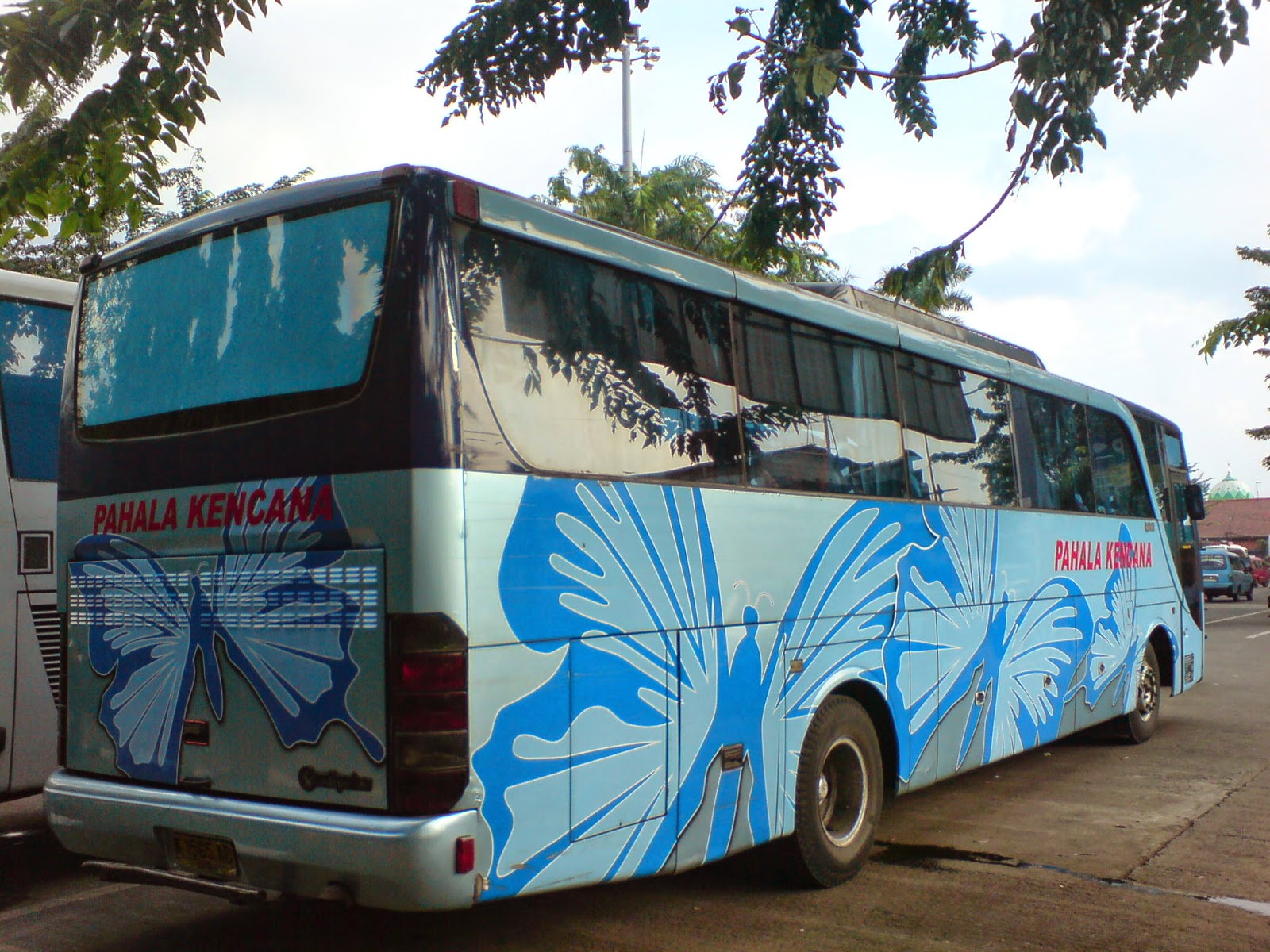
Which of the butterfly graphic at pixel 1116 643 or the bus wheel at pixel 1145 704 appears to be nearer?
the butterfly graphic at pixel 1116 643

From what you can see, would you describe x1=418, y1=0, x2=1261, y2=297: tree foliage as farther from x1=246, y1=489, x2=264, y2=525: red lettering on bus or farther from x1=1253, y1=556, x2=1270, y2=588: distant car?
x1=1253, y1=556, x2=1270, y2=588: distant car

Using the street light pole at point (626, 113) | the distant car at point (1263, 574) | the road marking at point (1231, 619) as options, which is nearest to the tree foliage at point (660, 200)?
the street light pole at point (626, 113)

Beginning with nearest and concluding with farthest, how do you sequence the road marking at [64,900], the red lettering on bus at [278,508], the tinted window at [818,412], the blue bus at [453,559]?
the blue bus at [453,559] < the red lettering on bus at [278,508] < the road marking at [64,900] < the tinted window at [818,412]

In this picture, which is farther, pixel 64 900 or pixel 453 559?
pixel 64 900

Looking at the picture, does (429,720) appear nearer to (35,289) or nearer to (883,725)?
(883,725)

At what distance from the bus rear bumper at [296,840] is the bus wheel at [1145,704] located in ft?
25.9

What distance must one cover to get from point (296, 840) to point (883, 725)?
11.1 ft

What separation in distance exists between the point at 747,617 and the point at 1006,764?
495 centimetres

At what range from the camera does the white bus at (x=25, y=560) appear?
6.11 m

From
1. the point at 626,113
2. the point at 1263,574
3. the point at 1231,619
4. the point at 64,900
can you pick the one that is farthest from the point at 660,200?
the point at 1263,574

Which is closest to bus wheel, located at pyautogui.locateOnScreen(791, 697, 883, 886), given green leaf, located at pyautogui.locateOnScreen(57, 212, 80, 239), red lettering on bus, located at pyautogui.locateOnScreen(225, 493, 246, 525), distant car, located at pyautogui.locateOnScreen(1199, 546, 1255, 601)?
red lettering on bus, located at pyautogui.locateOnScreen(225, 493, 246, 525)

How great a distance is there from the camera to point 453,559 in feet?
13.2

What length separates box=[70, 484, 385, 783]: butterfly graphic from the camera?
13.9ft

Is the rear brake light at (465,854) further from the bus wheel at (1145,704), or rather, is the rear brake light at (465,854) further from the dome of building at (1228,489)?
the dome of building at (1228,489)
